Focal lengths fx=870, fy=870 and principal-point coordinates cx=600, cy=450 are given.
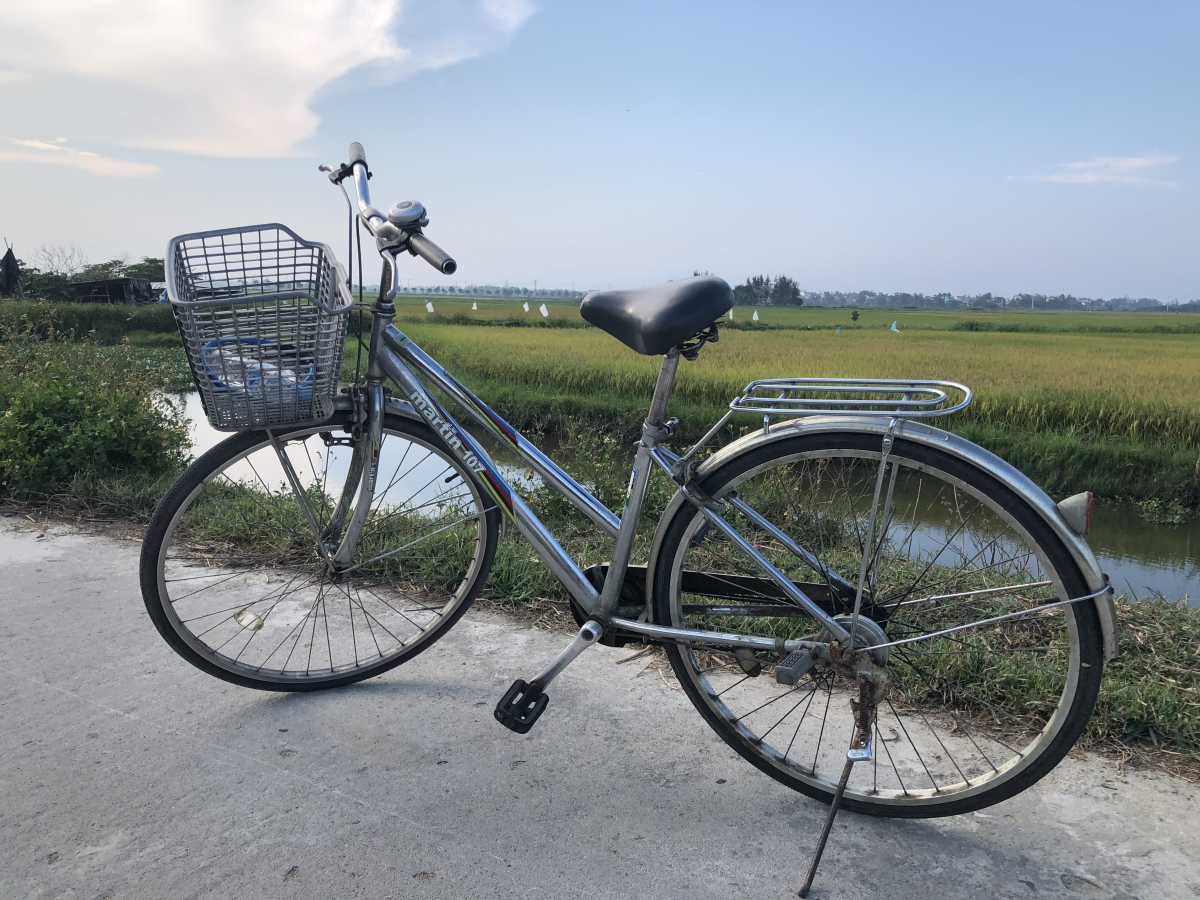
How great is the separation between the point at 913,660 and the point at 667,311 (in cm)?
118

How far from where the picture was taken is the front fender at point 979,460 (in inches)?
61.3

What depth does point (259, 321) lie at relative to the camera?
6.15ft

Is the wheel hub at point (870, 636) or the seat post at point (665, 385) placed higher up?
the seat post at point (665, 385)

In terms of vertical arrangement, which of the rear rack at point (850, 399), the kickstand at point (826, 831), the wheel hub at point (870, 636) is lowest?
the kickstand at point (826, 831)

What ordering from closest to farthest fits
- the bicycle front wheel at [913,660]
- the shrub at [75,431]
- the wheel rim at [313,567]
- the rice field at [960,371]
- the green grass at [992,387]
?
the bicycle front wheel at [913,660] < the wheel rim at [313,567] < the shrub at [75,431] < the green grass at [992,387] < the rice field at [960,371]

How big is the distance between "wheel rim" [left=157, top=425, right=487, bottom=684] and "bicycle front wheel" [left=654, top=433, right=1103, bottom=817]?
77 cm

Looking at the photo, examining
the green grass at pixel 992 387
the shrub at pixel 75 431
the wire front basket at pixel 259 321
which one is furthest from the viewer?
the green grass at pixel 992 387

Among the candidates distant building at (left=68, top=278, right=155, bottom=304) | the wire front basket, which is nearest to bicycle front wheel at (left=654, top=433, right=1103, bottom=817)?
the wire front basket

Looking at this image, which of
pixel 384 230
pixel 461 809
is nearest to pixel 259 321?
pixel 384 230

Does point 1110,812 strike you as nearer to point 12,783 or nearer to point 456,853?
point 456,853

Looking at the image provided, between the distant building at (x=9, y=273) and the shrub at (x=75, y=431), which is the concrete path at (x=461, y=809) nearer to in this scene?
the shrub at (x=75, y=431)

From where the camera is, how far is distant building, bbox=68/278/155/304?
76.5 feet

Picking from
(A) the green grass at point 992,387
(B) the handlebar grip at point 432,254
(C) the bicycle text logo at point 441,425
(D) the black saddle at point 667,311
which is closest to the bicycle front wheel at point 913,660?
(D) the black saddle at point 667,311

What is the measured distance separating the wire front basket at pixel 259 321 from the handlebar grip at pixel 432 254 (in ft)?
0.58
